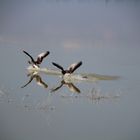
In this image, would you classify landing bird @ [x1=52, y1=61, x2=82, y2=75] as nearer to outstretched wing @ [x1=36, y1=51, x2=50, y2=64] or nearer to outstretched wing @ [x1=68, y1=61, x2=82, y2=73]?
outstretched wing @ [x1=68, y1=61, x2=82, y2=73]

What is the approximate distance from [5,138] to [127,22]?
1.10 metres

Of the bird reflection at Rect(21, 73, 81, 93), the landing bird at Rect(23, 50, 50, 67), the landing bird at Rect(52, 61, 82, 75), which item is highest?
the landing bird at Rect(23, 50, 50, 67)

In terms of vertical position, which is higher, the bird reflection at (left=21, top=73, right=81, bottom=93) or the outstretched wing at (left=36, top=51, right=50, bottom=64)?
the outstretched wing at (left=36, top=51, right=50, bottom=64)

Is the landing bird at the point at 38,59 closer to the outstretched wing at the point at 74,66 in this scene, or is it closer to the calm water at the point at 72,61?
the calm water at the point at 72,61

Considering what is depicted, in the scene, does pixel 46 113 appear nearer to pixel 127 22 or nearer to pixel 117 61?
pixel 117 61

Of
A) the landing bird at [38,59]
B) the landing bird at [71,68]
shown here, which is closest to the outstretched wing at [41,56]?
the landing bird at [38,59]

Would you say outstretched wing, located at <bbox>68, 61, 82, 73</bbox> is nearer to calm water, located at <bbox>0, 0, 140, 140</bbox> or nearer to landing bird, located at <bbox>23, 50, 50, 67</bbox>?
calm water, located at <bbox>0, 0, 140, 140</bbox>

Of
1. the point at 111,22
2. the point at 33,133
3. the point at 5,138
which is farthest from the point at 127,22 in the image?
the point at 5,138

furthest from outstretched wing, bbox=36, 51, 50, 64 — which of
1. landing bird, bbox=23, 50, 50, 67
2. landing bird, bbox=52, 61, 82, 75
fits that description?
landing bird, bbox=52, 61, 82, 75

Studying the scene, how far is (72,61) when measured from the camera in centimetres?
202

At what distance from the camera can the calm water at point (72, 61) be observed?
6.56 feet

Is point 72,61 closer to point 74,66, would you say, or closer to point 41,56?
point 74,66

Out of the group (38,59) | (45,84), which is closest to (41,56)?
(38,59)

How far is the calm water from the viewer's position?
2.00m
